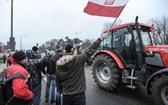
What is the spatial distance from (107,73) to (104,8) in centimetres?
329

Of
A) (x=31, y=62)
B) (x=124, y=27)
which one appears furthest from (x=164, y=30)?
(x=31, y=62)

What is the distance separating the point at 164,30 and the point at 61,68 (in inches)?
1736

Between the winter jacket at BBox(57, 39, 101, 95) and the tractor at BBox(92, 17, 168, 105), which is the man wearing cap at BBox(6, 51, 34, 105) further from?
Answer: the tractor at BBox(92, 17, 168, 105)

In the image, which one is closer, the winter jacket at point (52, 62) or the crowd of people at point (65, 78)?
the crowd of people at point (65, 78)

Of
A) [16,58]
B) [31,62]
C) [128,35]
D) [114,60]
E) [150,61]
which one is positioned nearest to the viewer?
[16,58]

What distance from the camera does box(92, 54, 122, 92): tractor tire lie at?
5.50 meters

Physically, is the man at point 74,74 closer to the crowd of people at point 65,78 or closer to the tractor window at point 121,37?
the crowd of people at point 65,78

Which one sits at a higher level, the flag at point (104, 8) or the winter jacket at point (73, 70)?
the flag at point (104, 8)

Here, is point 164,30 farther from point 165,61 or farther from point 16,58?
point 16,58

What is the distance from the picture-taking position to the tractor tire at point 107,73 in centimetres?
550

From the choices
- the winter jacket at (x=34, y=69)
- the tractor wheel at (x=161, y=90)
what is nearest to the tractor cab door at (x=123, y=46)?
the tractor wheel at (x=161, y=90)

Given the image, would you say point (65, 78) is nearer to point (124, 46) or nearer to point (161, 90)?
point (161, 90)

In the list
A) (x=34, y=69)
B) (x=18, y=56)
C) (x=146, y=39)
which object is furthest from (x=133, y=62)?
(x=18, y=56)

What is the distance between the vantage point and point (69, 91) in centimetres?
271
